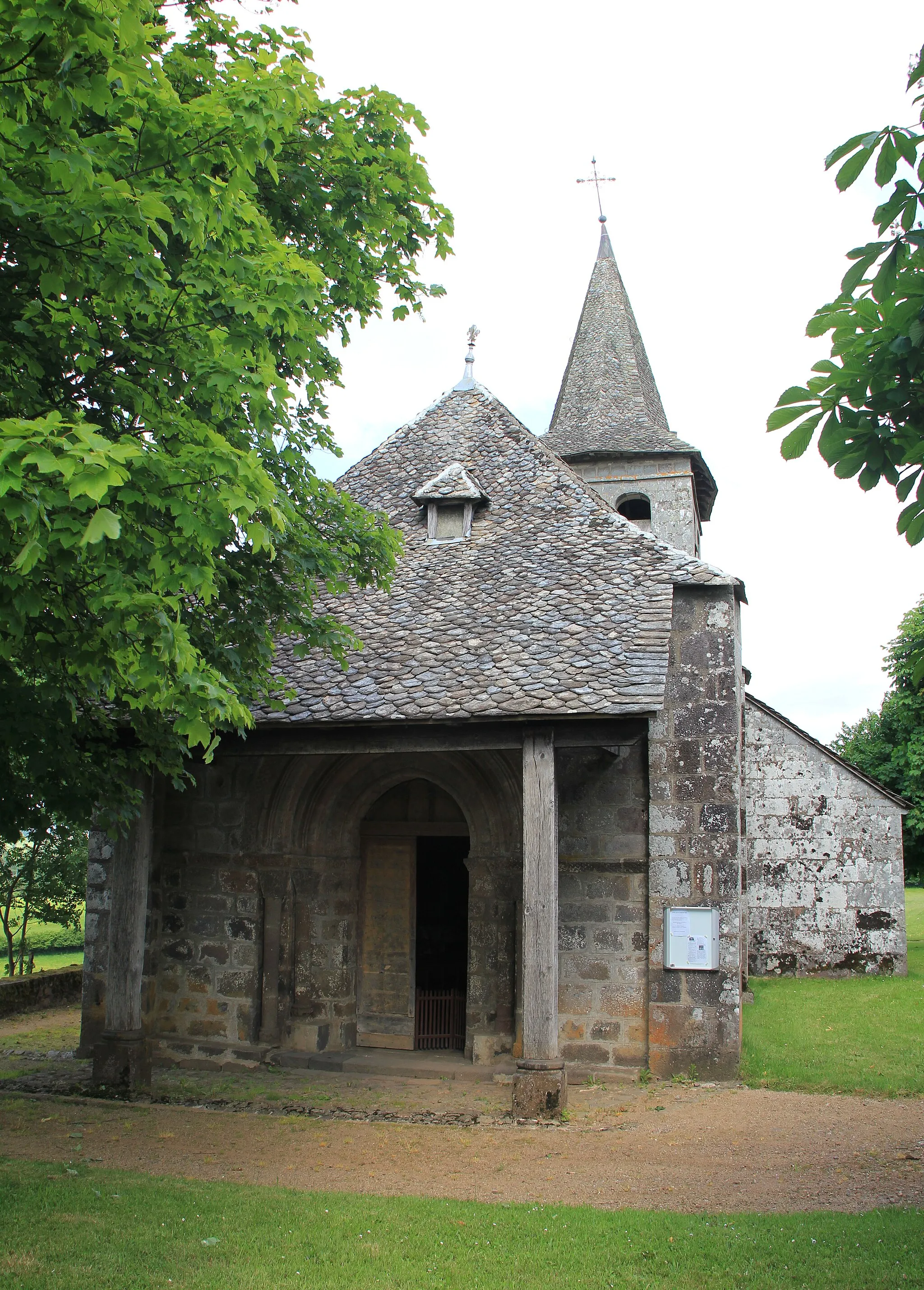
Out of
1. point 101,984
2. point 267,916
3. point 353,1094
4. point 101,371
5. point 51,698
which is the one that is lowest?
point 353,1094

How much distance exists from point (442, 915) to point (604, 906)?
3266 mm

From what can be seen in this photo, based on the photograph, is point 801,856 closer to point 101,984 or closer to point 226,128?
point 101,984

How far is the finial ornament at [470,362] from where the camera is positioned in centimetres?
1451

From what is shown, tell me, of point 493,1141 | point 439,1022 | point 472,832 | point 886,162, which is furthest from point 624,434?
point 886,162

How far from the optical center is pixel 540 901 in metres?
8.94

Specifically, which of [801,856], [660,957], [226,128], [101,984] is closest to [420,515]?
[660,957]

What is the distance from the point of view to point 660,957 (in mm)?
10289

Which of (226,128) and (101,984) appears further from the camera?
(101,984)

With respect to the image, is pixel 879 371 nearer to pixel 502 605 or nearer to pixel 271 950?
pixel 502 605

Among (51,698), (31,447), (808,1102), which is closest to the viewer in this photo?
(31,447)

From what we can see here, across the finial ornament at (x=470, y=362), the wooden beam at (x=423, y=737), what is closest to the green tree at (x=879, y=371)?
the wooden beam at (x=423, y=737)

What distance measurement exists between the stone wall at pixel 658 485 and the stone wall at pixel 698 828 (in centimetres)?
727

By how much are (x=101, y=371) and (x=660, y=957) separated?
25.5 feet

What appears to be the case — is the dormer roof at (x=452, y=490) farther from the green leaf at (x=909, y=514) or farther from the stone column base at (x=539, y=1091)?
the green leaf at (x=909, y=514)
